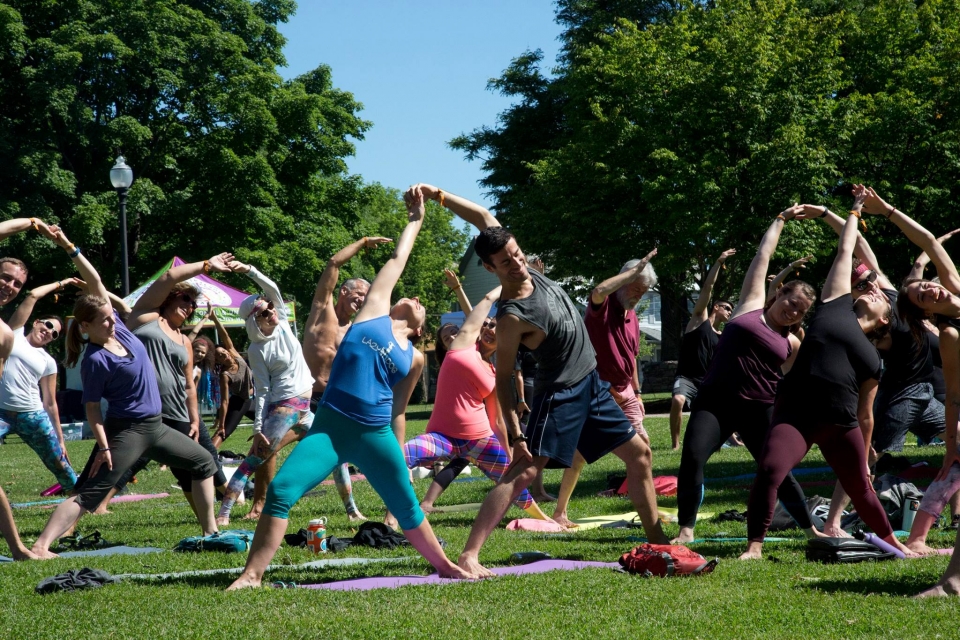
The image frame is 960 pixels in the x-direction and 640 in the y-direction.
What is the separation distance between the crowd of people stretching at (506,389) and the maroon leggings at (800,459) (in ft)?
0.04

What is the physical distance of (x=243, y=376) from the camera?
563 inches

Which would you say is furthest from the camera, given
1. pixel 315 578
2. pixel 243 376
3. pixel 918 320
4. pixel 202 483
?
pixel 243 376

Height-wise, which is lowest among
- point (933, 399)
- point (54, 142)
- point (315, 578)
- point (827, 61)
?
point (315, 578)

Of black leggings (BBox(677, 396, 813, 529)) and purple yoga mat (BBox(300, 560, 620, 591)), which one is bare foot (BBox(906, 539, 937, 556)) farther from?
purple yoga mat (BBox(300, 560, 620, 591))

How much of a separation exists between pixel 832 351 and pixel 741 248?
21849mm

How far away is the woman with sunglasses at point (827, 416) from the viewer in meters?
6.27

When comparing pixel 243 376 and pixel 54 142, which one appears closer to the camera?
pixel 243 376

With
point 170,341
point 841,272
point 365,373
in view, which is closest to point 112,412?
point 170,341

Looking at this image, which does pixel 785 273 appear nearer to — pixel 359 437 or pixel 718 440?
pixel 718 440

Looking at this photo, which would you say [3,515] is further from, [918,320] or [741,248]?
[741,248]

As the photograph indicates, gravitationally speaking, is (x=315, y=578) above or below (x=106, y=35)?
below

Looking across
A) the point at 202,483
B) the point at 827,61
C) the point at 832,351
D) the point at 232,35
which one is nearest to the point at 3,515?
the point at 202,483

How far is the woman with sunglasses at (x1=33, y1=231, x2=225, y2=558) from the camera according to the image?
6.79 m

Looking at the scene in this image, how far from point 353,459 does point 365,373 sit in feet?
1.63
